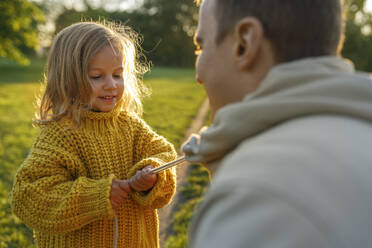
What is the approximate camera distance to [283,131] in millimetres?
1016

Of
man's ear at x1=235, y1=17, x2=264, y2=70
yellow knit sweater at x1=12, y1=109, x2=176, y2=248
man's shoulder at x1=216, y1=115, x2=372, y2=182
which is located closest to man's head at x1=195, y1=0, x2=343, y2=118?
man's ear at x1=235, y1=17, x2=264, y2=70

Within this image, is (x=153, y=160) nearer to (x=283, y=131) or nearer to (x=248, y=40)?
(x=248, y=40)

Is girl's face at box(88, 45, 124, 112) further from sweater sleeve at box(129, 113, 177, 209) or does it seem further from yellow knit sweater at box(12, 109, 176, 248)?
sweater sleeve at box(129, 113, 177, 209)

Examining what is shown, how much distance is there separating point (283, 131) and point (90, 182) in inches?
58.6

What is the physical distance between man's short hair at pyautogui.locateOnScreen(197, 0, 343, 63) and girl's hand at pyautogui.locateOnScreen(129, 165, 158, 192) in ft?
4.13

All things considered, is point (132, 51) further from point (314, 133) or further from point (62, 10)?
point (62, 10)

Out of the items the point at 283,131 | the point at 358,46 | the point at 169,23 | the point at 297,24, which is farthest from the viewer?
the point at 169,23

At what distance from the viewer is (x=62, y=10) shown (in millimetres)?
47344

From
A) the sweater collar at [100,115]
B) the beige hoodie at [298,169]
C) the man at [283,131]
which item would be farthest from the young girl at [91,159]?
the beige hoodie at [298,169]

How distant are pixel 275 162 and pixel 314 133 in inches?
6.2

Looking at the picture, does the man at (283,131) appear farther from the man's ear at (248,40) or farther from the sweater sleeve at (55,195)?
the sweater sleeve at (55,195)

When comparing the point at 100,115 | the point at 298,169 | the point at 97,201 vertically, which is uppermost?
the point at 298,169

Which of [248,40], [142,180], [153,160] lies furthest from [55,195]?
[248,40]

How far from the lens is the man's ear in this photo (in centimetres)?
121
